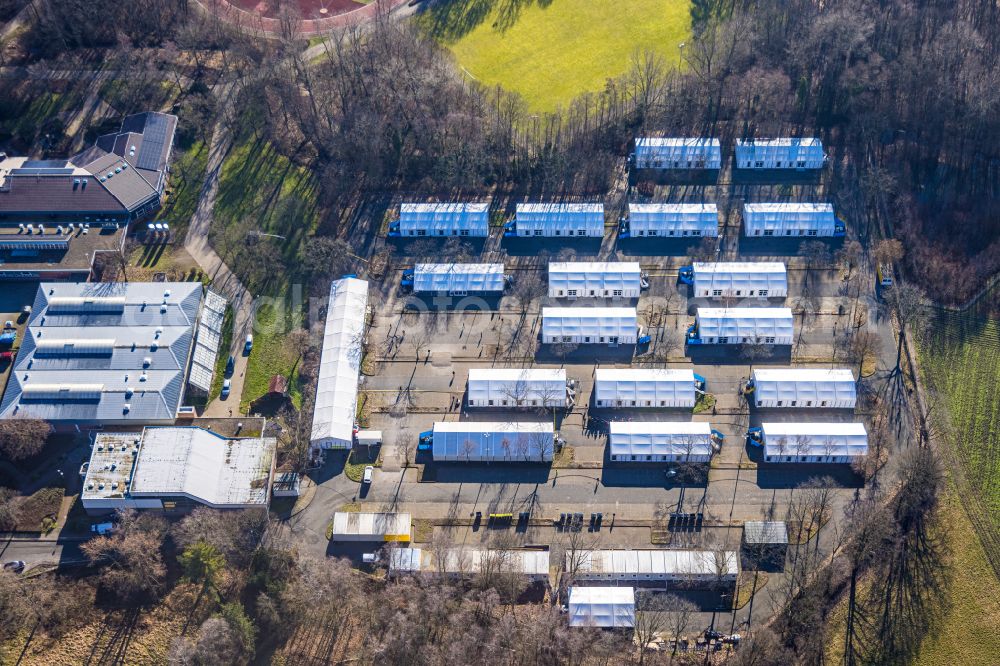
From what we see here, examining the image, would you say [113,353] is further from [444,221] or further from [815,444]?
[815,444]

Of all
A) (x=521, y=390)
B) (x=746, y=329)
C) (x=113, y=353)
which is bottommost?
(x=521, y=390)

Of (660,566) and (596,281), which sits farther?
(596,281)

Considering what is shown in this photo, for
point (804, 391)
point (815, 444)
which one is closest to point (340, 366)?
point (804, 391)

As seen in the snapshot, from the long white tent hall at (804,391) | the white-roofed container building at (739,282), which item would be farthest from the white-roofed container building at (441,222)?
the long white tent hall at (804,391)

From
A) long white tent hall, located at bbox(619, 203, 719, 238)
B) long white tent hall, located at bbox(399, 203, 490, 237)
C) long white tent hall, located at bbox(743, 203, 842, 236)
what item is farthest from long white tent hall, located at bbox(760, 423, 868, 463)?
long white tent hall, located at bbox(399, 203, 490, 237)

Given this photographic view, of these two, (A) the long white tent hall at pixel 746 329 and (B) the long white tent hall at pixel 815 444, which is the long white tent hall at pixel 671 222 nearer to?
(A) the long white tent hall at pixel 746 329

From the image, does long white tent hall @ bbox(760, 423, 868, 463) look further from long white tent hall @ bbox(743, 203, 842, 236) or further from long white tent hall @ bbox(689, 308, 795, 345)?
long white tent hall @ bbox(743, 203, 842, 236)

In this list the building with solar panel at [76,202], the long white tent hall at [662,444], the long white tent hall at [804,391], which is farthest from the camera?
the building with solar panel at [76,202]
